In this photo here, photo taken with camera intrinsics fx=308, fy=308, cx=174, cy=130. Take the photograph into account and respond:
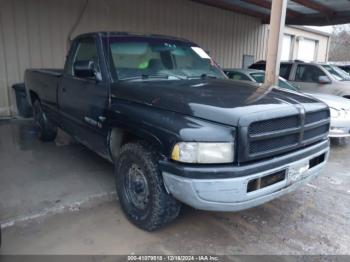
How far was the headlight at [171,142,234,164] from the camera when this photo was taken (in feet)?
7.58

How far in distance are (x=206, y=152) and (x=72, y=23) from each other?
24.7 feet

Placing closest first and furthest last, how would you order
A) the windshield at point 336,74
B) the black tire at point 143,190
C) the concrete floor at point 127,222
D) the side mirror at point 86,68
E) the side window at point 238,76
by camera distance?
the black tire at point 143,190
the concrete floor at point 127,222
the side mirror at point 86,68
the side window at point 238,76
the windshield at point 336,74

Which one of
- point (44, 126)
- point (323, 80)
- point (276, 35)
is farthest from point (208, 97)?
point (323, 80)

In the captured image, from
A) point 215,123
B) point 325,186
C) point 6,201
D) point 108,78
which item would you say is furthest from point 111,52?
point 325,186

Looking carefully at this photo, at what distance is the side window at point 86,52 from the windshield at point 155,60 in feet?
0.73

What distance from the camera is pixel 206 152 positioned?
7.61 ft

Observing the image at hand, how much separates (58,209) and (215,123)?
6.58 ft

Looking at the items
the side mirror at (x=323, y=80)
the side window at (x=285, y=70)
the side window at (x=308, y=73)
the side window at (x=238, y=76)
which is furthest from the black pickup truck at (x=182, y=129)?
the side window at (x=285, y=70)

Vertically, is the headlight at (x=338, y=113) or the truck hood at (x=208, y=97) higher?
the truck hood at (x=208, y=97)

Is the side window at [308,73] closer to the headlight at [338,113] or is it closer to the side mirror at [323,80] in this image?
the side mirror at [323,80]

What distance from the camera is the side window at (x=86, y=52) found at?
3518mm

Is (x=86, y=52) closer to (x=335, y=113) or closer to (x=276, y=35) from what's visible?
(x=276, y=35)

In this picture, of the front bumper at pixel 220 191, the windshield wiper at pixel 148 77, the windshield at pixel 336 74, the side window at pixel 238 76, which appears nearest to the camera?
the front bumper at pixel 220 191

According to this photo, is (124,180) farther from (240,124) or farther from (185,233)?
(240,124)
